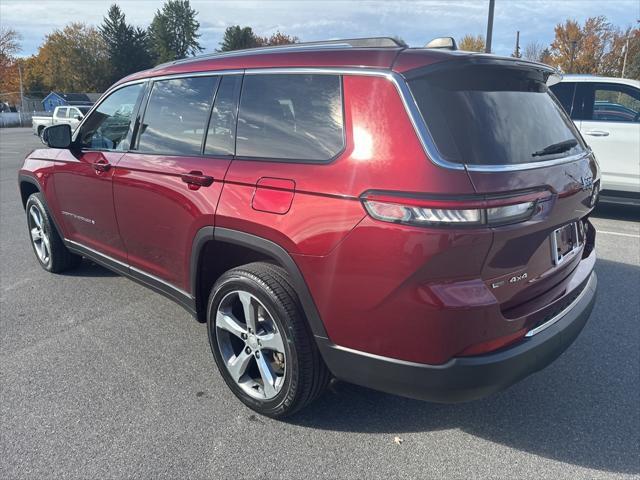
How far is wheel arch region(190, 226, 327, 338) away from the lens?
7.91 feet

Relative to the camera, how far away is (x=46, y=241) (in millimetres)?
4914

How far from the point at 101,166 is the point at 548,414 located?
3.33m

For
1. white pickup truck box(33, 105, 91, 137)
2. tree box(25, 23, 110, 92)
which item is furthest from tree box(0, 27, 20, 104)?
white pickup truck box(33, 105, 91, 137)

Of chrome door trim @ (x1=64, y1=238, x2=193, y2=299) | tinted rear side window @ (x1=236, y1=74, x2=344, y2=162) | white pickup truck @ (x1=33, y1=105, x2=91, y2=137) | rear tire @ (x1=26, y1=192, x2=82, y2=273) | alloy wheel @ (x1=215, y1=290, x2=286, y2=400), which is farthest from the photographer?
white pickup truck @ (x1=33, y1=105, x2=91, y2=137)

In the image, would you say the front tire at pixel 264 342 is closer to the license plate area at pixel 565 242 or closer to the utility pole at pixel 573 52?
the license plate area at pixel 565 242

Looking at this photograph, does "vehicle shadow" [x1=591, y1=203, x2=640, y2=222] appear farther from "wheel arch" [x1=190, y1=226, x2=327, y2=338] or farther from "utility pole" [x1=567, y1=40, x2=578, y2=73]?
"utility pole" [x1=567, y1=40, x2=578, y2=73]

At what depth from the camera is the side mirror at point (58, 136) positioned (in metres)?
4.05

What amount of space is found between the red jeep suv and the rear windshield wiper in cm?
1

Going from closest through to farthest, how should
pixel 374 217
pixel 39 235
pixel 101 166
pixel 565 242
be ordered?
1. pixel 374 217
2. pixel 565 242
3. pixel 101 166
4. pixel 39 235

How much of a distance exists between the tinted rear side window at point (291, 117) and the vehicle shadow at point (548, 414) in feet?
4.65

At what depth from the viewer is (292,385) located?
2551 mm

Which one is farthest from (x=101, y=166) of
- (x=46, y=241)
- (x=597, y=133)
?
(x=597, y=133)

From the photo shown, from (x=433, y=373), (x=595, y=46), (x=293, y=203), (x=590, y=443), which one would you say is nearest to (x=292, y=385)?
(x=433, y=373)

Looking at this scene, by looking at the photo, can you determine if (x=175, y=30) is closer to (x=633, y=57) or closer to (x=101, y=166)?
(x=633, y=57)
